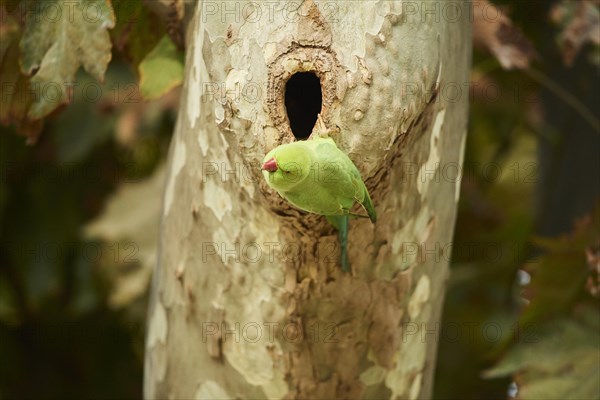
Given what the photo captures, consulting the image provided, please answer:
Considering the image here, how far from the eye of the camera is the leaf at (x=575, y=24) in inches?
55.2

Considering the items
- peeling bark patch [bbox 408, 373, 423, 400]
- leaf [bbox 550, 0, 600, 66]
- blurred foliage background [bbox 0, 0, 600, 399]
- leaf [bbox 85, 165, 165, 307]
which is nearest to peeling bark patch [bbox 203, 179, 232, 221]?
peeling bark patch [bbox 408, 373, 423, 400]

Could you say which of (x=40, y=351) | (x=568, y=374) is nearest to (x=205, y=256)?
(x=568, y=374)

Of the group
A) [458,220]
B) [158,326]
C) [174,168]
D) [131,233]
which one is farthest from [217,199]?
[458,220]

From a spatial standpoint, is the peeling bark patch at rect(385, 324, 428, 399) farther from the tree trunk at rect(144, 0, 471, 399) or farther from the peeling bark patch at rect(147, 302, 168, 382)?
the peeling bark patch at rect(147, 302, 168, 382)

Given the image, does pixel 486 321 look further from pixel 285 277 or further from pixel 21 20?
pixel 21 20

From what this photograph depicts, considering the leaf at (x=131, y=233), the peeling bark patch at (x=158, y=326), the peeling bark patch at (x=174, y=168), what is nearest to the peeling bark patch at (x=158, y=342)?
the peeling bark patch at (x=158, y=326)

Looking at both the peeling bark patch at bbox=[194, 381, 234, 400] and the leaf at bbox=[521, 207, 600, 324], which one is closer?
the peeling bark patch at bbox=[194, 381, 234, 400]

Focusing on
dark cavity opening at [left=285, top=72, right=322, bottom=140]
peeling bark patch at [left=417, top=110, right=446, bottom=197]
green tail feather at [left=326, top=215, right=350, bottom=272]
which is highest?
dark cavity opening at [left=285, top=72, right=322, bottom=140]

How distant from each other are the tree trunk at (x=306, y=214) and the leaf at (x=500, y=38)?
0.37 metres

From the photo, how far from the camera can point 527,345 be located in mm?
1290

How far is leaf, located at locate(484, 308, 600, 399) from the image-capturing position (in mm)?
1181

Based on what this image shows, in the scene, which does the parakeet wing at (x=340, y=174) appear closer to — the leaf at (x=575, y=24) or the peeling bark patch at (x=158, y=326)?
the peeling bark patch at (x=158, y=326)

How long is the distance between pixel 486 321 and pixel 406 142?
3.63ft

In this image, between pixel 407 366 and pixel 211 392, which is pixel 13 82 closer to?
pixel 211 392
